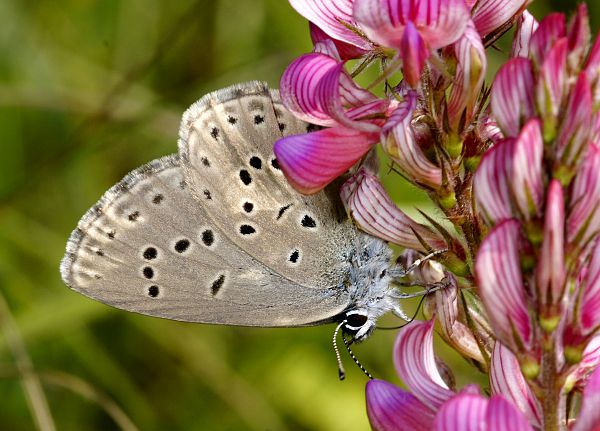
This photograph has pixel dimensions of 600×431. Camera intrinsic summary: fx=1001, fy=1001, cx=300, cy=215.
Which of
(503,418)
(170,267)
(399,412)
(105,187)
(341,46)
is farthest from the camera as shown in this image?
(105,187)

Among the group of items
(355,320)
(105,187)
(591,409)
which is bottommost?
(591,409)

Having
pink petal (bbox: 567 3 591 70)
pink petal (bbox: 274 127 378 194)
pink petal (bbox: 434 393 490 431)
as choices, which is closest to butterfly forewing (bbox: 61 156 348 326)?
pink petal (bbox: 274 127 378 194)

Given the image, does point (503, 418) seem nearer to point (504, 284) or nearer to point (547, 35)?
point (504, 284)

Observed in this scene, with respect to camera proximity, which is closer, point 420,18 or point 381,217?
point 420,18

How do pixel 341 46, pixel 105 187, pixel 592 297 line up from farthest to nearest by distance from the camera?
1. pixel 105 187
2. pixel 341 46
3. pixel 592 297

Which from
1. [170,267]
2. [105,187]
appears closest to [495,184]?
[170,267]

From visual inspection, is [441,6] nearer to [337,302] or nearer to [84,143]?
[337,302]

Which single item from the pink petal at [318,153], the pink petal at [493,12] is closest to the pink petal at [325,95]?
the pink petal at [318,153]
